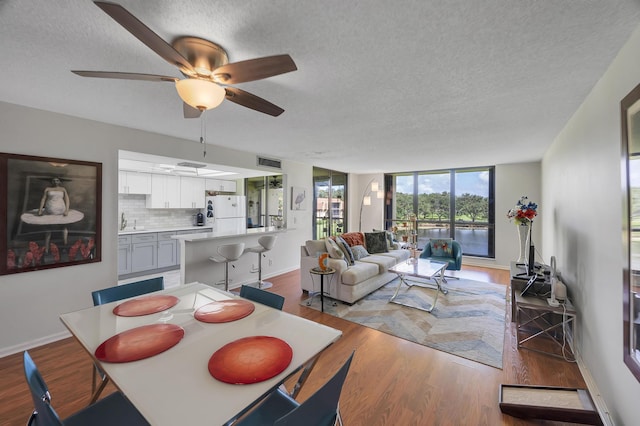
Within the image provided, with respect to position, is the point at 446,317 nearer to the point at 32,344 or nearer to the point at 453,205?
the point at 453,205

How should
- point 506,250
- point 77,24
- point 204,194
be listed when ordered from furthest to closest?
point 204,194 < point 506,250 < point 77,24

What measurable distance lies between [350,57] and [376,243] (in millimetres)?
4030

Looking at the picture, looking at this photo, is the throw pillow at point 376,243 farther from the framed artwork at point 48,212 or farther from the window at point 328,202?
the framed artwork at point 48,212

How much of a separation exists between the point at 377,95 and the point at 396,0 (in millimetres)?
1063

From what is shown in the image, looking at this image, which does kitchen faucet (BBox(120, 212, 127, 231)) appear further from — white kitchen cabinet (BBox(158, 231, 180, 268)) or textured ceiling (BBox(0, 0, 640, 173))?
textured ceiling (BBox(0, 0, 640, 173))

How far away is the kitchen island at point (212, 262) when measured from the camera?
3824 mm

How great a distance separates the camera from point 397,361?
7.88ft

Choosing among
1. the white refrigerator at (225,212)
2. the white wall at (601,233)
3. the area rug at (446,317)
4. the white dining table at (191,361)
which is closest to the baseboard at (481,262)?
the area rug at (446,317)

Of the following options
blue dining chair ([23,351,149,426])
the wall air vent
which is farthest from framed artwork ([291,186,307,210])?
blue dining chair ([23,351,149,426])

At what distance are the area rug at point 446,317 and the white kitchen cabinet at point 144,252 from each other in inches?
137

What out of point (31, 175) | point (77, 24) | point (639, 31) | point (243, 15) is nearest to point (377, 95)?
point (243, 15)

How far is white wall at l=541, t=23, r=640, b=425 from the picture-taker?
154 cm

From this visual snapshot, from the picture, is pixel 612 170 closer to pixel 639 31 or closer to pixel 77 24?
pixel 639 31

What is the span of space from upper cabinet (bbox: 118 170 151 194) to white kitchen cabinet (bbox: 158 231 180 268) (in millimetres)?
1013
